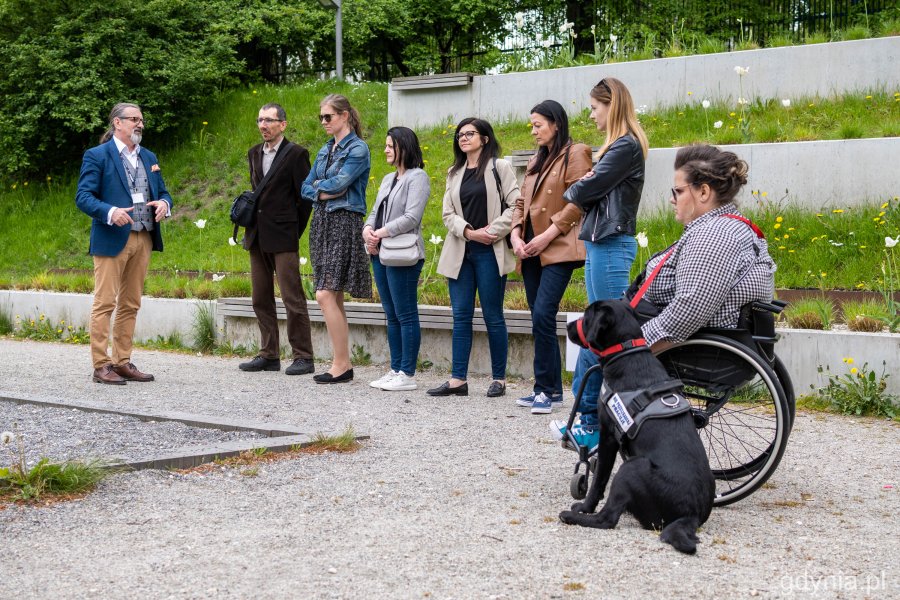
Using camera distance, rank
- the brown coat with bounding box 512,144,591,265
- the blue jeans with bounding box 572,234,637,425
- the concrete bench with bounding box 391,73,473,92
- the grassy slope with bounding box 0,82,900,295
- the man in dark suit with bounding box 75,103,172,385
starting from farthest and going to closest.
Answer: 1. the concrete bench with bounding box 391,73,473,92
2. the grassy slope with bounding box 0,82,900,295
3. the man in dark suit with bounding box 75,103,172,385
4. the brown coat with bounding box 512,144,591,265
5. the blue jeans with bounding box 572,234,637,425

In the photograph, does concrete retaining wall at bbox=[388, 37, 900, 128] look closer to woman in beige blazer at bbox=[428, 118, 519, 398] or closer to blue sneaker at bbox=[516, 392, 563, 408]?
woman in beige blazer at bbox=[428, 118, 519, 398]

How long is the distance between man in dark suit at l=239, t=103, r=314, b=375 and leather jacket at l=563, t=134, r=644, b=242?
3313mm

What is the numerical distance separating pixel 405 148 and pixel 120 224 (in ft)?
7.30

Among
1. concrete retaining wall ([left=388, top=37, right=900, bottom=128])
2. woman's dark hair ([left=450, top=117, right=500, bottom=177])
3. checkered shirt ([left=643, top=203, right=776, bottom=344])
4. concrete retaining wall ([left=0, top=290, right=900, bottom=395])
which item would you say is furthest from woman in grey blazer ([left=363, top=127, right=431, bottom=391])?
concrete retaining wall ([left=388, top=37, right=900, bottom=128])

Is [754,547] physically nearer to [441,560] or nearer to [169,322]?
[441,560]

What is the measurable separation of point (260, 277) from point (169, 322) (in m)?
2.27

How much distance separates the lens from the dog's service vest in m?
4.14

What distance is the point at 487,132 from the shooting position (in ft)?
24.2

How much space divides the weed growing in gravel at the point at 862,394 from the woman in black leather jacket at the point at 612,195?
2.08 metres

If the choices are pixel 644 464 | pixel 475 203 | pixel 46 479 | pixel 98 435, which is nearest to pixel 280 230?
pixel 475 203

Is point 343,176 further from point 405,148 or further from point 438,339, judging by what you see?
Answer: point 438,339

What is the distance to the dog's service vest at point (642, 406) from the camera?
13.6 feet

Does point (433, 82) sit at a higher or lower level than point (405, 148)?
higher

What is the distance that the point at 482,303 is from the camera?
7.39 m
